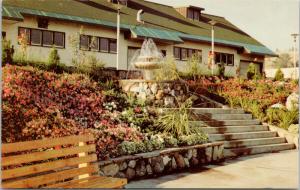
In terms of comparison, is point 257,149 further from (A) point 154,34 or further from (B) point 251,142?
(A) point 154,34

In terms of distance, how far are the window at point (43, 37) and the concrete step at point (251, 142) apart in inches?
446

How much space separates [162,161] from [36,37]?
42.0 ft

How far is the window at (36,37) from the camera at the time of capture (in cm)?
2048

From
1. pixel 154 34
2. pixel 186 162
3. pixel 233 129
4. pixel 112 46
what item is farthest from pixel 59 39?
pixel 186 162

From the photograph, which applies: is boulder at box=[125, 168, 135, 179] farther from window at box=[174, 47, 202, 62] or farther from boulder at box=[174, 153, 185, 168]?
window at box=[174, 47, 202, 62]

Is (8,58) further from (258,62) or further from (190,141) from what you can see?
(258,62)

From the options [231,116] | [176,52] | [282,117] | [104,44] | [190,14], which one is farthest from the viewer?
[190,14]

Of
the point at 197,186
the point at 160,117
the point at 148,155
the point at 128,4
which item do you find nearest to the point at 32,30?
the point at 128,4

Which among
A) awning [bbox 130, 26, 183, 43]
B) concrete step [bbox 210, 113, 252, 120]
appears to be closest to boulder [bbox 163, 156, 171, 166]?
concrete step [bbox 210, 113, 252, 120]

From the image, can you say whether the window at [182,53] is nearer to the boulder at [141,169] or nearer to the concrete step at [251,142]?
the concrete step at [251,142]

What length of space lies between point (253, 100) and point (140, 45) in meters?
10.1

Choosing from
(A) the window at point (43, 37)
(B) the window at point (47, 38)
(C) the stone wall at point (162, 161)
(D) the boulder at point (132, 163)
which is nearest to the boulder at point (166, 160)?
(C) the stone wall at point (162, 161)

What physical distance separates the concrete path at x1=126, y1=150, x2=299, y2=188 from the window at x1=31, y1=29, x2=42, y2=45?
12342 mm

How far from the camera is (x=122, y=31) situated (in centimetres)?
2383
